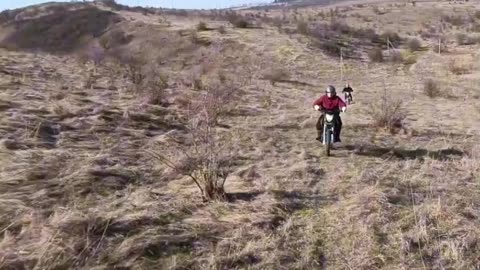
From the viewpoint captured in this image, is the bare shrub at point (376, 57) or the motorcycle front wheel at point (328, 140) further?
the bare shrub at point (376, 57)

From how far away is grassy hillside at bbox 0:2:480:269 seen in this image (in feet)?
15.9

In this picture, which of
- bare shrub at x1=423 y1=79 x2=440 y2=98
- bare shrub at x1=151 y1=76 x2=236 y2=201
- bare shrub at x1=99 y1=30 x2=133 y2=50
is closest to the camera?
bare shrub at x1=151 y1=76 x2=236 y2=201

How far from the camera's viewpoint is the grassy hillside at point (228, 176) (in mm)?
4832

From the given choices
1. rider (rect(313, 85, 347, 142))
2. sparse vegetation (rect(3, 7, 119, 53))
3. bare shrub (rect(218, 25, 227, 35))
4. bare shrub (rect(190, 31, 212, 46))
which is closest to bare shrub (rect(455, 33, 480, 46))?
bare shrub (rect(218, 25, 227, 35))

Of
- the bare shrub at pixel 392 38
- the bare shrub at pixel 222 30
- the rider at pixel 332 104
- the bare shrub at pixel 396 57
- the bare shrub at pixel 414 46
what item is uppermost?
the bare shrub at pixel 222 30

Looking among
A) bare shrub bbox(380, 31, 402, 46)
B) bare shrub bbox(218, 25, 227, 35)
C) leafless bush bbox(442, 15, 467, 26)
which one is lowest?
bare shrub bbox(380, 31, 402, 46)

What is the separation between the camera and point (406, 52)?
75.5 feet

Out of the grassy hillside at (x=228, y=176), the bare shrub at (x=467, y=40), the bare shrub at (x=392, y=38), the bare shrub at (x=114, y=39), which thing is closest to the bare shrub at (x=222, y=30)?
the bare shrub at (x=114, y=39)

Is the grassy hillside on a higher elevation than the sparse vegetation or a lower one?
lower

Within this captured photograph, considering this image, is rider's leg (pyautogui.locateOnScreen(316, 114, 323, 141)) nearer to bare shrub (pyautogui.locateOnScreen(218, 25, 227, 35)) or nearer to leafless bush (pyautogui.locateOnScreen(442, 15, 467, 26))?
bare shrub (pyautogui.locateOnScreen(218, 25, 227, 35))

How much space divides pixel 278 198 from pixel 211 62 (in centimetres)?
1468

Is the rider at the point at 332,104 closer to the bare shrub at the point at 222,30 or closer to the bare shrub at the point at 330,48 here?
the bare shrub at the point at 330,48

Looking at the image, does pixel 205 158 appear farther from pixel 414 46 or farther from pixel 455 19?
pixel 455 19

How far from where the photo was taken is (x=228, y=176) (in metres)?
6.84
